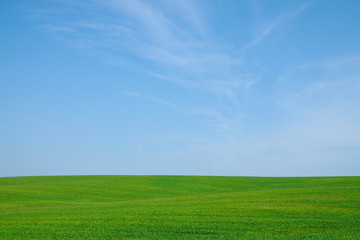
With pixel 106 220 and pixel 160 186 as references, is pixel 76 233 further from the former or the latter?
pixel 160 186

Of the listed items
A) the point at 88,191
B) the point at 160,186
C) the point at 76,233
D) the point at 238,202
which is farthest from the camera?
the point at 160,186

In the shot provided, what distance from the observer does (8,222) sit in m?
18.5

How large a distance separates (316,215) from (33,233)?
13.9 metres

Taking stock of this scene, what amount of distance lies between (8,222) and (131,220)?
21.0 feet

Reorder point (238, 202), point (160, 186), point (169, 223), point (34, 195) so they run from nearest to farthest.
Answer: point (169, 223), point (238, 202), point (34, 195), point (160, 186)

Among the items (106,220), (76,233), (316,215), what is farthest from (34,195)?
(316,215)

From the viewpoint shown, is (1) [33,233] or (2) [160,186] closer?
(1) [33,233]

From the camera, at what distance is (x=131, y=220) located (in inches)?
723

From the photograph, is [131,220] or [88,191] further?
[88,191]

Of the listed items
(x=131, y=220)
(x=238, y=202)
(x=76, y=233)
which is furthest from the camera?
(x=238, y=202)

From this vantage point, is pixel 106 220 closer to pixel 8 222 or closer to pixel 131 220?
pixel 131 220

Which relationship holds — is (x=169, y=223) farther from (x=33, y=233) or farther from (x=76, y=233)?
(x=33, y=233)

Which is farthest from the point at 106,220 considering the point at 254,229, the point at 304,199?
the point at 304,199

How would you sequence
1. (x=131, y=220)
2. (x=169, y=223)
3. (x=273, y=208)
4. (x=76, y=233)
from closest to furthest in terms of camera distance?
(x=76, y=233)
(x=169, y=223)
(x=131, y=220)
(x=273, y=208)
